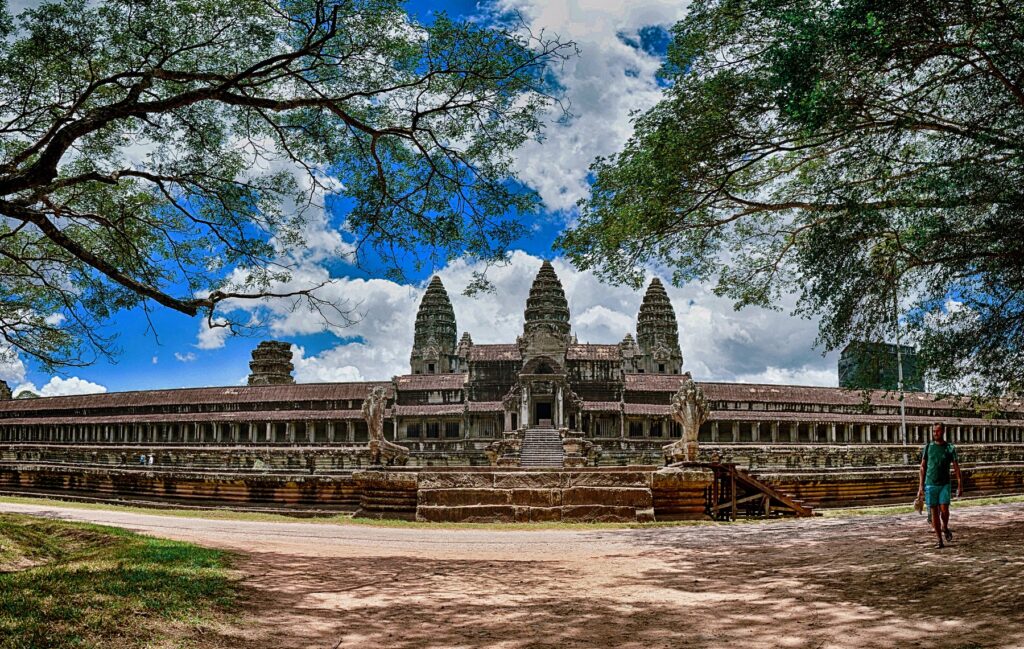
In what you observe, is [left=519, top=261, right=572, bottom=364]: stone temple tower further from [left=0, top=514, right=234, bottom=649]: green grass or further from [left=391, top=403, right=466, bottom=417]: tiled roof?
[left=0, top=514, right=234, bottom=649]: green grass

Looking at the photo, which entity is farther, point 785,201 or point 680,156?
point 785,201

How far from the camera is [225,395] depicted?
45000 millimetres

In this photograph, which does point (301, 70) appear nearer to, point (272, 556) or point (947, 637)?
point (272, 556)

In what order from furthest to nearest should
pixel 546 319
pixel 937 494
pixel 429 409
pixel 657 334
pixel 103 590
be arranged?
pixel 657 334
pixel 546 319
pixel 429 409
pixel 937 494
pixel 103 590

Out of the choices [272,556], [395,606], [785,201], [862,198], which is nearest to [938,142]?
[862,198]

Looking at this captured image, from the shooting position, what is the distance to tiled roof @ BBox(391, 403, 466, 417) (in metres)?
40.3

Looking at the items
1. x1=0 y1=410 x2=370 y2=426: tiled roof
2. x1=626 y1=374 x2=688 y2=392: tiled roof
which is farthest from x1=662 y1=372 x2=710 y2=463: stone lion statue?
x1=0 y1=410 x2=370 y2=426: tiled roof

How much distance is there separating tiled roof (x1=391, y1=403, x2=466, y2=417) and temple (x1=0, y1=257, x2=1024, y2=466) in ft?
0.23

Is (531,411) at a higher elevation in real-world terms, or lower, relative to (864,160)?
lower

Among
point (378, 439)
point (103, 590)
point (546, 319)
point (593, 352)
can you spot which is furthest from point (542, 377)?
point (103, 590)

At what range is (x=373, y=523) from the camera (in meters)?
14.5

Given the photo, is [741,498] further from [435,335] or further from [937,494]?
[435,335]

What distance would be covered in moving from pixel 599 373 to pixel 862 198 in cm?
2939

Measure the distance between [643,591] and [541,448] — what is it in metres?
26.9
